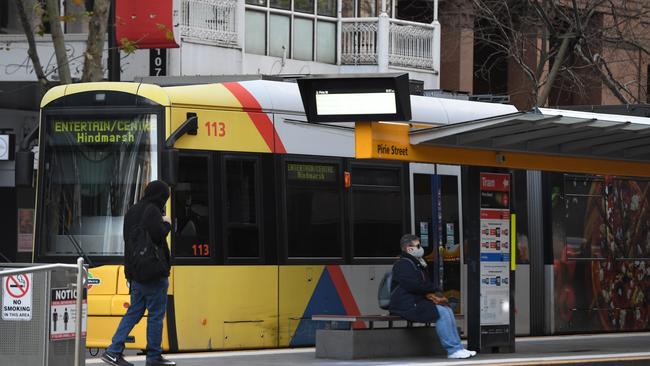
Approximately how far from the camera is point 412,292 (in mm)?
15688

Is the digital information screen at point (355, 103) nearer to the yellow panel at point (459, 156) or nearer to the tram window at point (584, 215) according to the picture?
the yellow panel at point (459, 156)

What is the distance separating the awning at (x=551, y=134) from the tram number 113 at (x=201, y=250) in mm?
2816

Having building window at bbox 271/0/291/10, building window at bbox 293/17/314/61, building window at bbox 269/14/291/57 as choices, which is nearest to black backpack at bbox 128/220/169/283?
building window at bbox 269/14/291/57

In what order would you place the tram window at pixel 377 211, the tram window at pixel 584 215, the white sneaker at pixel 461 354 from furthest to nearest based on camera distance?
the tram window at pixel 584 215 < the tram window at pixel 377 211 < the white sneaker at pixel 461 354

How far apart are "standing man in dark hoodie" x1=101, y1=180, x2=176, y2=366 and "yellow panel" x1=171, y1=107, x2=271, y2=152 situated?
105 inches

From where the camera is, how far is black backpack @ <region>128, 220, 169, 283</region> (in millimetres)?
13477

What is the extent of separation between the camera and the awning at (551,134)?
1478cm

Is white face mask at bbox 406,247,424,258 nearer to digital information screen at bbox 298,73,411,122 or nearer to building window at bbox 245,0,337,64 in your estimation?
digital information screen at bbox 298,73,411,122

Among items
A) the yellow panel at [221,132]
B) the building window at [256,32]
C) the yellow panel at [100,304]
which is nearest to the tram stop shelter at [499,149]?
the yellow panel at [221,132]

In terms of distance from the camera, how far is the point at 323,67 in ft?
105

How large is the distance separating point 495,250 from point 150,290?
445cm

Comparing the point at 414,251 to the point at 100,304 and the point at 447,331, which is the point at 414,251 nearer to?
the point at 447,331

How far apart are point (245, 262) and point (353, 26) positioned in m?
16.4

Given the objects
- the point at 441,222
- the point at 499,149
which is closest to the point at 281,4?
the point at 441,222
